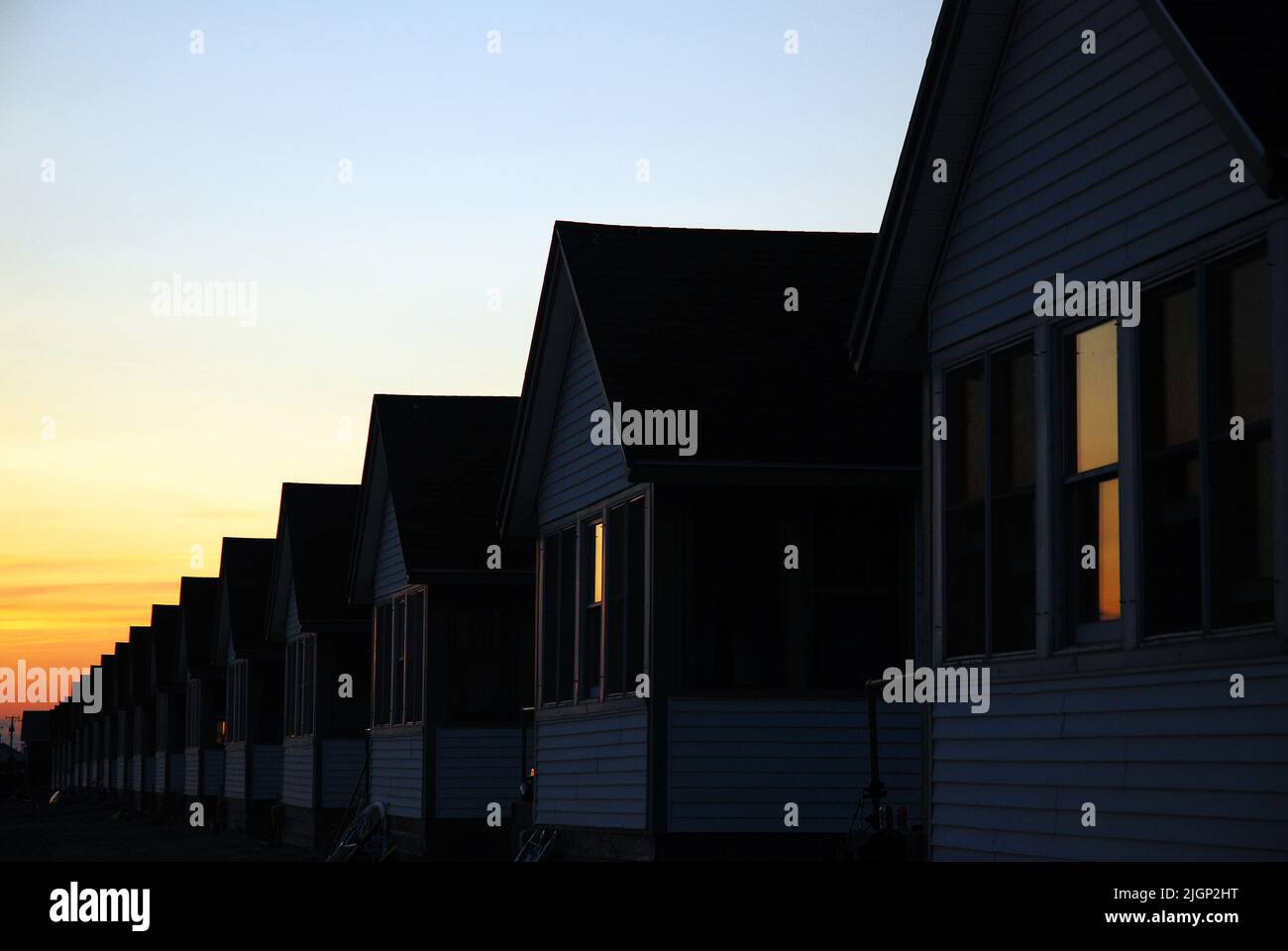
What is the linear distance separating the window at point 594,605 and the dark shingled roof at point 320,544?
44.3ft

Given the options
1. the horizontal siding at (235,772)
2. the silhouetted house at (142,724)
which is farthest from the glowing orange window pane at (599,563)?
the silhouetted house at (142,724)

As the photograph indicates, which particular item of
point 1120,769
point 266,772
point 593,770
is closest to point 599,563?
point 593,770

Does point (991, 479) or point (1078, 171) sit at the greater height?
point (1078, 171)

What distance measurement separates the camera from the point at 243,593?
51969mm

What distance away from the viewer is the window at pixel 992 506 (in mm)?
12828

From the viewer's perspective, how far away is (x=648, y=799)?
64.0 ft

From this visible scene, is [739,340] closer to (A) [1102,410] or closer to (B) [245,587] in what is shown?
(A) [1102,410]

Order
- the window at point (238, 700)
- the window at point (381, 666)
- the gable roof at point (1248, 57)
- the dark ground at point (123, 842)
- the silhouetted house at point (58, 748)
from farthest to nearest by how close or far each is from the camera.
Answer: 1. the silhouetted house at point (58, 748)
2. the window at point (238, 700)
3. the dark ground at point (123, 842)
4. the window at point (381, 666)
5. the gable roof at point (1248, 57)

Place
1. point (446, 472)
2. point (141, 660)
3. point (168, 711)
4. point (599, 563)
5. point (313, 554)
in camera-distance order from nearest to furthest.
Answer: point (599, 563), point (446, 472), point (313, 554), point (168, 711), point (141, 660)

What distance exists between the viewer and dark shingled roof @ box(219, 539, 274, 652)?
1967 inches

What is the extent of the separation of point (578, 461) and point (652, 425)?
3.35 meters

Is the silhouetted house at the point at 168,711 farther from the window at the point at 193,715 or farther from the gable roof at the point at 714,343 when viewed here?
the gable roof at the point at 714,343

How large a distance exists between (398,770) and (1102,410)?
21.6 m

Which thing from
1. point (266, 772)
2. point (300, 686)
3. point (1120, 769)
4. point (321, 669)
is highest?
point (321, 669)
